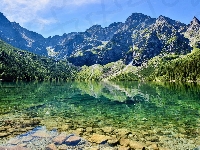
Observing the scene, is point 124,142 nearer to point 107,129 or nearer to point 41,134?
point 107,129

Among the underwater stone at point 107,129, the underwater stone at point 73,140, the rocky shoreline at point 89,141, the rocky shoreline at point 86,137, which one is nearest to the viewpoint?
the rocky shoreline at point 89,141

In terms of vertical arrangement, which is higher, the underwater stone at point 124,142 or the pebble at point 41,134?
the pebble at point 41,134

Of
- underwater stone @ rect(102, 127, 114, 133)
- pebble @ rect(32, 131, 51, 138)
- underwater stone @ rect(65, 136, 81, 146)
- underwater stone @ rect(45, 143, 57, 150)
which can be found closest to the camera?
underwater stone @ rect(45, 143, 57, 150)

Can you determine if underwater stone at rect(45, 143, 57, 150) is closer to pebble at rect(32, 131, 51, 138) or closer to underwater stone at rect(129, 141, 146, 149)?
pebble at rect(32, 131, 51, 138)

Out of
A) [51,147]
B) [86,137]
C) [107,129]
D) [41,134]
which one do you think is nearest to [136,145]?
[86,137]

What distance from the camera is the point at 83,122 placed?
3844cm

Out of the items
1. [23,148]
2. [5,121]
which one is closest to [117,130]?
[23,148]

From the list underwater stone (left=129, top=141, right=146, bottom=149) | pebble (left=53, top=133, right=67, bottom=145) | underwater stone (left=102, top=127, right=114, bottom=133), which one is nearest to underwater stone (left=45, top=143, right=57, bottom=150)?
pebble (left=53, top=133, right=67, bottom=145)

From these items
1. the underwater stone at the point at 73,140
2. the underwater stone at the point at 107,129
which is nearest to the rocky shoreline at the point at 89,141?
the underwater stone at the point at 73,140

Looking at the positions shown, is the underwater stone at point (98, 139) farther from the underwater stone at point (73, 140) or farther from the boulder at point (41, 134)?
the boulder at point (41, 134)

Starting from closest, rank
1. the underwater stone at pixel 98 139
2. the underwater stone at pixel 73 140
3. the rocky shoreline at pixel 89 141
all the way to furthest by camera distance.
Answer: the rocky shoreline at pixel 89 141 → the underwater stone at pixel 73 140 → the underwater stone at pixel 98 139

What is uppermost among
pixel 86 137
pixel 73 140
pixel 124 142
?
pixel 73 140

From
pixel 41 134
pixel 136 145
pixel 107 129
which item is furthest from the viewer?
pixel 107 129

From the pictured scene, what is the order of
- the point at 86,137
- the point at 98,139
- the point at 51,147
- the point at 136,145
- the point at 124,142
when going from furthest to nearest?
the point at 86,137 → the point at 98,139 → the point at 124,142 → the point at 136,145 → the point at 51,147
